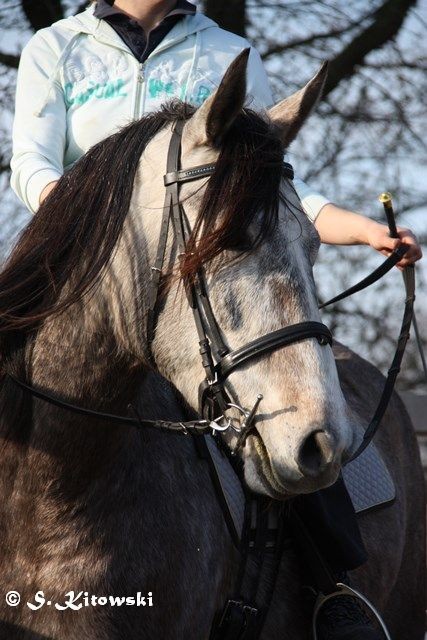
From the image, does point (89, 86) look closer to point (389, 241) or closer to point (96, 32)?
point (96, 32)

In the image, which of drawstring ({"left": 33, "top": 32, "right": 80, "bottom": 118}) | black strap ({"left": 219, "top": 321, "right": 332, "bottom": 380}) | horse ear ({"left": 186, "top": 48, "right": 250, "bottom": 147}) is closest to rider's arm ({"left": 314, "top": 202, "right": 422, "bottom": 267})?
horse ear ({"left": 186, "top": 48, "right": 250, "bottom": 147})

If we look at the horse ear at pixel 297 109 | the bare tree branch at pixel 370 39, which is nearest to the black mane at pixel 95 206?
the horse ear at pixel 297 109

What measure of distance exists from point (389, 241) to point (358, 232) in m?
0.11

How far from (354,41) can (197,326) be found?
7.78 m

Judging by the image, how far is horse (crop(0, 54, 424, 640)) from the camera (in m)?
2.74

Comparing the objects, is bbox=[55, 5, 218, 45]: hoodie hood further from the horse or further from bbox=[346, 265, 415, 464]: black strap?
bbox=[346, 265, 415, 464]: black strap

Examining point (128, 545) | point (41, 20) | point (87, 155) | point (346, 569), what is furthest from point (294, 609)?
point (41, 20)

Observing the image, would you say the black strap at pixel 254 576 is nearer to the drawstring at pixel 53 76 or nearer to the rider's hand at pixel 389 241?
the rider's hand at pixel 389 241

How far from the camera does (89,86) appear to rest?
3676 millimetres

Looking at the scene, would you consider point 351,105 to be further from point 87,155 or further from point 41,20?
point 87,155

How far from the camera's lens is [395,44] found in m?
10.2

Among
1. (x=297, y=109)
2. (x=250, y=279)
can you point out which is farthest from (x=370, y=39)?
(x=250, y=279)

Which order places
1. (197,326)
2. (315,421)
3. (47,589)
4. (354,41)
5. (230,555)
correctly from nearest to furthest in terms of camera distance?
(315,421)
(197,326)
(47,589)
(230,555)
(354,41)

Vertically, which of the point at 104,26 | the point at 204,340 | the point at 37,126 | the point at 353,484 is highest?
the point at 104,26
